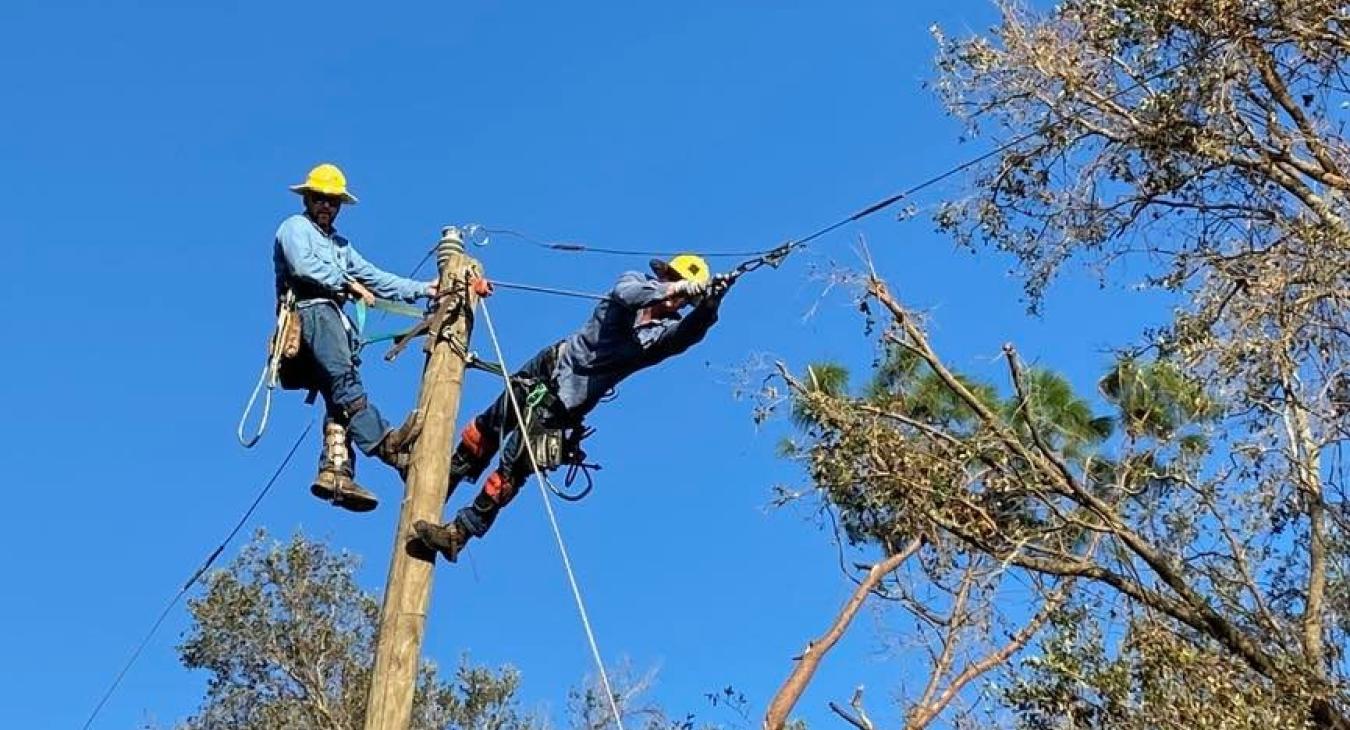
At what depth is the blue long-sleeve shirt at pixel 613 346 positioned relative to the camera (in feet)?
22.9

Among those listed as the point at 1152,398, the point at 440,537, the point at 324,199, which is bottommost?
the point at 440,537

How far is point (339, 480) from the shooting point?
6594 millimetres

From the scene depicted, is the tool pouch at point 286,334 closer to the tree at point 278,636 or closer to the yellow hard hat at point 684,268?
the yellow hard hat at point 684,268

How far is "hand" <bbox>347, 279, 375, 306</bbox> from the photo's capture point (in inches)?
281

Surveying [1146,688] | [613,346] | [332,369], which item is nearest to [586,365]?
[613,346]

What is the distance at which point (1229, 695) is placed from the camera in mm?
8391

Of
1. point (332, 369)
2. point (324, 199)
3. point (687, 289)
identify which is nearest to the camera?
point (687, 289)

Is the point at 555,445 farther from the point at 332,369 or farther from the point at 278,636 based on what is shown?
the point at 278,636

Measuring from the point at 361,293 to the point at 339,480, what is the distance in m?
0.92

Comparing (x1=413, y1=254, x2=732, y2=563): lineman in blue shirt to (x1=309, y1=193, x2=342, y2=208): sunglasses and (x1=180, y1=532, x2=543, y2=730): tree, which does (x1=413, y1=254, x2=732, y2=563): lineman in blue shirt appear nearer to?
(x1=309, y1=193, x2=342, y2=208): sunglasses

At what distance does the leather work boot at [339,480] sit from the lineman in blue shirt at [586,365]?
1.44 feet

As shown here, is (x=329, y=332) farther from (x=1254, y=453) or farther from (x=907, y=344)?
(x=1254, y=453)

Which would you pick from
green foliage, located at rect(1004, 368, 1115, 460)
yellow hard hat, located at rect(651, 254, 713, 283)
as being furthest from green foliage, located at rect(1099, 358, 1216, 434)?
yellow hard hat, located at rect(651, 254, 713, 283)

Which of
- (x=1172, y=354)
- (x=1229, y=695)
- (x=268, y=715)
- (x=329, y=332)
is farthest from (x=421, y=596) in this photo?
(x=268, y=715)
